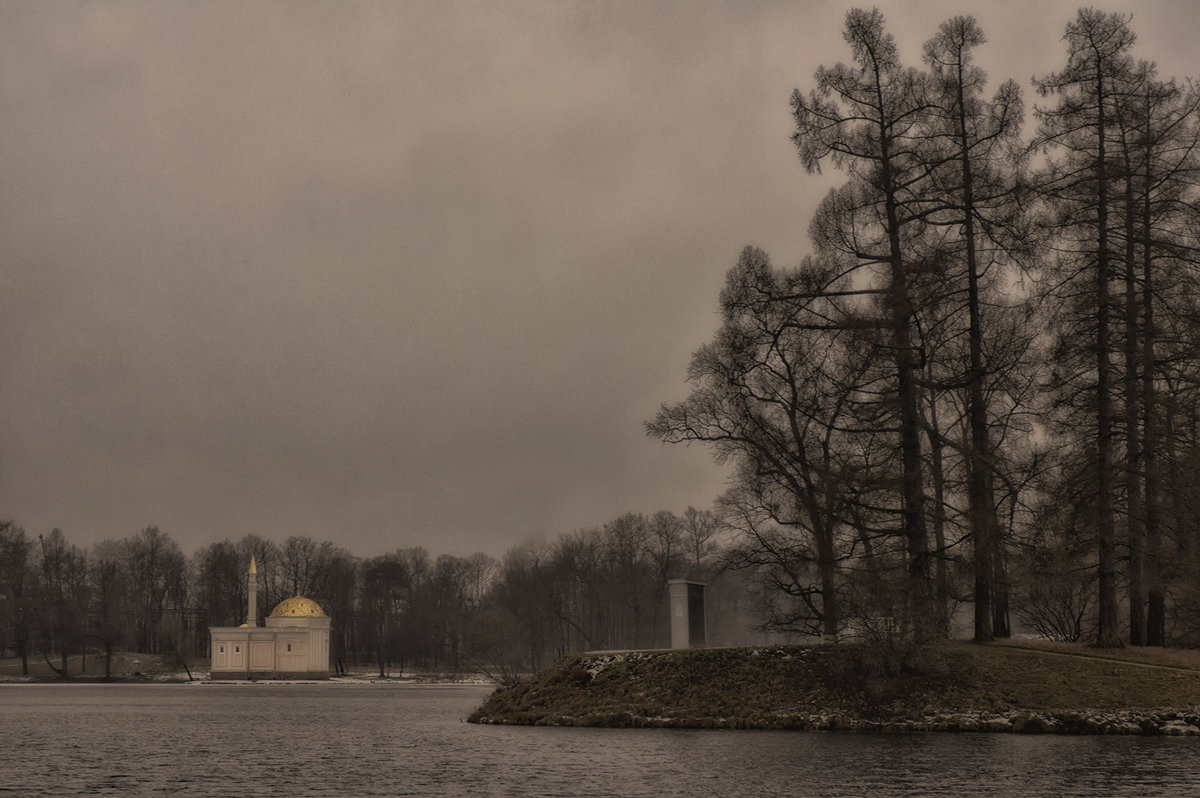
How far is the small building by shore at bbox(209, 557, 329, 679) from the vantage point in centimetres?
14300

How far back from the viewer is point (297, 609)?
476 ft

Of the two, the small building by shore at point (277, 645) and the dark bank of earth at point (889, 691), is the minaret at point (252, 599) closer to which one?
the small building by shore at point (277, 645)

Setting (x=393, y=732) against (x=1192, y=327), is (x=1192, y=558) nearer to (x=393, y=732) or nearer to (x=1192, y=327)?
(x=1192, y=327)

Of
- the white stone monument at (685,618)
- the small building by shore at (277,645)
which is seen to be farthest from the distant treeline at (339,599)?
the white stone monument at (685,618)

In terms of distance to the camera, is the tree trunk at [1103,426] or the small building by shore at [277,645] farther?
the small building by shore at [277,645]

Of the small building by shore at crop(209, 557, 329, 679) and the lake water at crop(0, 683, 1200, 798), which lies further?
the small building by shore at crop(209, 557, 329, 679)

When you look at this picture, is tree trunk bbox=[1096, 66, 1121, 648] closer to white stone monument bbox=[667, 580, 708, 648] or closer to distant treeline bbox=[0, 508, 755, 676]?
white stone monument bbox=[667, 580, 708, 648]

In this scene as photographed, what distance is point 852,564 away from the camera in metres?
39.1

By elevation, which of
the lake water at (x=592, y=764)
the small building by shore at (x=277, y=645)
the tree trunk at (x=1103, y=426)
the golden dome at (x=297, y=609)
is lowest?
the small building by shore at (x=277, y=645)

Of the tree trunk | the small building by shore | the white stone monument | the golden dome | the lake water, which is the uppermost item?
the tree trunk

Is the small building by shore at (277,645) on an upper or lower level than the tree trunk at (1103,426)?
lower

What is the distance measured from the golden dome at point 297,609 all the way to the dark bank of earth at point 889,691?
11296cm

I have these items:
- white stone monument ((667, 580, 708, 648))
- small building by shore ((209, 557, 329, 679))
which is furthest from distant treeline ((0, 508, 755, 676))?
white stone monument ((667, 580, 708, 648))

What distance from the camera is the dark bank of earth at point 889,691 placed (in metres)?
30.7
